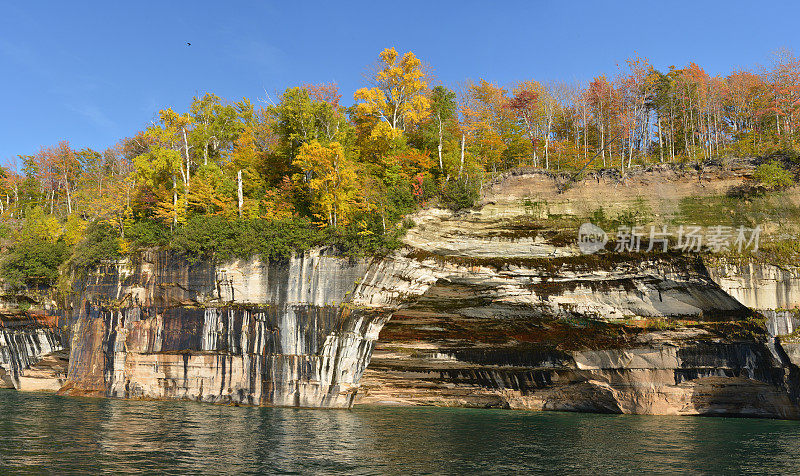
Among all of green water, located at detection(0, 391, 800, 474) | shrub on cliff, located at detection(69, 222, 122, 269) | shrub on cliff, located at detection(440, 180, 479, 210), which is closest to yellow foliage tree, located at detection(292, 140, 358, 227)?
shrub on cliff, located at detection(440, 180, 479, 210)

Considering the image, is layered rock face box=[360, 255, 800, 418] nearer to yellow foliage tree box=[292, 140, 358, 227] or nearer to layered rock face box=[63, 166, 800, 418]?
layered rock face box=[63, 166, 800, 418]

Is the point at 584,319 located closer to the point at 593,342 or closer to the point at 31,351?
the point at 593,342

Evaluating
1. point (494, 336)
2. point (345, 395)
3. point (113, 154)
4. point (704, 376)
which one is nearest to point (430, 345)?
point (494, 336)

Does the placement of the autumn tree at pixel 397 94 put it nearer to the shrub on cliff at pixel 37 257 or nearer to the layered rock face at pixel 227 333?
the layered rock face at pixel 227 333

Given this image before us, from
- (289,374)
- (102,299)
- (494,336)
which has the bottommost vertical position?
(289,374)

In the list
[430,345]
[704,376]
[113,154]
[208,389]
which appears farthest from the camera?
[113,154]

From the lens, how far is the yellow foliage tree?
27.2m

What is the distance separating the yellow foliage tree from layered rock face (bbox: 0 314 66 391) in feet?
61.5

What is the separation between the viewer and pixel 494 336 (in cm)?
2741

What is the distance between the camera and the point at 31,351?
105 feet

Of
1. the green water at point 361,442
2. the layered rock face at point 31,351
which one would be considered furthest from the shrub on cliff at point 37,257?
the green water at point 361,442

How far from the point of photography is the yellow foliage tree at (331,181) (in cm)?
2720

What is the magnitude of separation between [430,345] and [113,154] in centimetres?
4631

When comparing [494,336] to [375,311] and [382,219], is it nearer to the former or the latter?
[375,311]
